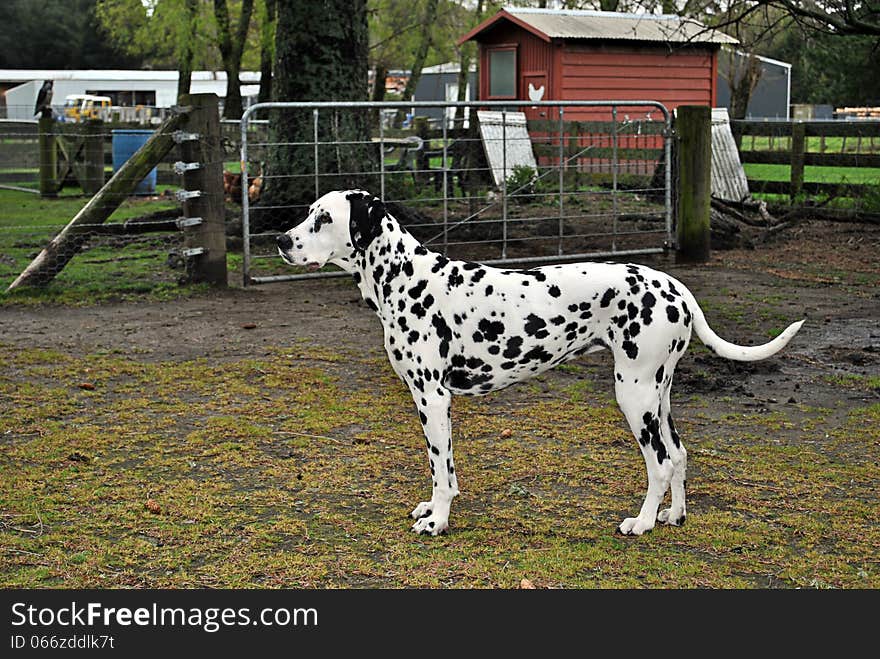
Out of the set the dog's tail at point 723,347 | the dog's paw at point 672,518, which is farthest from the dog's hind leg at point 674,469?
the dog's tail at point 723,347

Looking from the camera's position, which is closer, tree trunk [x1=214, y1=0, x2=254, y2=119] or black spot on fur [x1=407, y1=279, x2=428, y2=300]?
black spot on fur [x1=407, y1=279, x2=428, y2=300]

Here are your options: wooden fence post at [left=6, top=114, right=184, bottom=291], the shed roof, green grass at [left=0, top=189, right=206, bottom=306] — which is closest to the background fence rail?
the shed roof

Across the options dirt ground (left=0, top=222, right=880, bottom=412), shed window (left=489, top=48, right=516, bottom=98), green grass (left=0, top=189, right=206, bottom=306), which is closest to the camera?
dirt ground (left=0, top=222, right=880, bottom=412)

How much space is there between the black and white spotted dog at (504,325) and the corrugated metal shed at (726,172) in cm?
1221

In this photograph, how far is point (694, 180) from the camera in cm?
1291

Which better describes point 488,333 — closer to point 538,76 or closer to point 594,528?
point 594,528

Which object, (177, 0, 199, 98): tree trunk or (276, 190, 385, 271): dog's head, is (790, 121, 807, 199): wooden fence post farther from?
(177, 0, 199, 98): tree trunk

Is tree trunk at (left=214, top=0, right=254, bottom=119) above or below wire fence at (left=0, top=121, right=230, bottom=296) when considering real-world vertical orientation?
above

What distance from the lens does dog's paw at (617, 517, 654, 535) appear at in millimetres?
5125

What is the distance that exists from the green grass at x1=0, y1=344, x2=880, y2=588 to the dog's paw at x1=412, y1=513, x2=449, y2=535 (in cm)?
5

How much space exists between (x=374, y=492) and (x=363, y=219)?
1.39 meters

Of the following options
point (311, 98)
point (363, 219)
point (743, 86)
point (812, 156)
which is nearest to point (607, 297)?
point (363, 219)

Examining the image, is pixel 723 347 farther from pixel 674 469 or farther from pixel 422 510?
pixel 422 510

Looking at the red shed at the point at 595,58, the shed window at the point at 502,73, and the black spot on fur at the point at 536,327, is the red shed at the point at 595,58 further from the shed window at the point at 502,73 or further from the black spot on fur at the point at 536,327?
the black spot on fur at the point at 536,327
